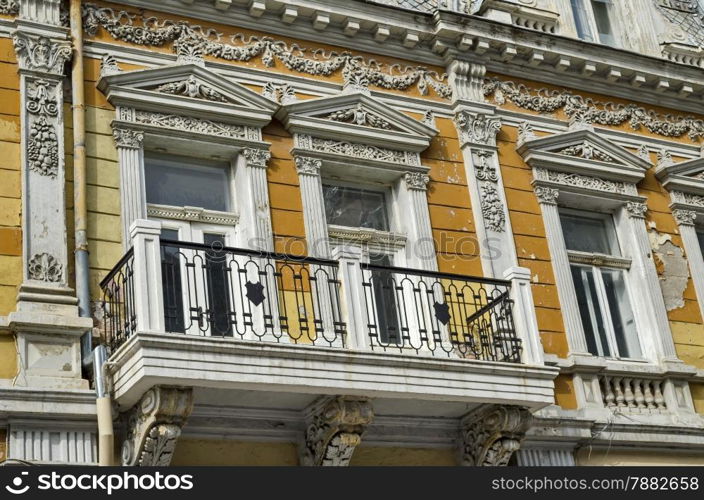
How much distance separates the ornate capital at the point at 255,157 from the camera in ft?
39.3

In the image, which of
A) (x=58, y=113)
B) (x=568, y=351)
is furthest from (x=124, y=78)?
(x=568, y=351)

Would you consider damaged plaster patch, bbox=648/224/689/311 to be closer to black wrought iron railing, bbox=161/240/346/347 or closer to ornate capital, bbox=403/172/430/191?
ornate capital, bbox=403/172/430/191

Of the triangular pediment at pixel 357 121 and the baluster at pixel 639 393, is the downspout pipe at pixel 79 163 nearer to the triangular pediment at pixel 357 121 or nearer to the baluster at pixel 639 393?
the triangular pediment at pixel 357 121

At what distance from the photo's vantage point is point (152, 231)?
9.99 meters

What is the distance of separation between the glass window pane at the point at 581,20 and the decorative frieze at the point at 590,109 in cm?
113

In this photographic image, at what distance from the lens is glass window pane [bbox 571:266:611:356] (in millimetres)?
13141

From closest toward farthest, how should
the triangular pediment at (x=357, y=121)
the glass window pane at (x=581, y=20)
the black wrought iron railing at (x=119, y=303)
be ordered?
the black wrought iron railing at (x=119, y=303) < the triangular pediment at (x=357, y=121) < the glass window pane at (x=581, y=20)

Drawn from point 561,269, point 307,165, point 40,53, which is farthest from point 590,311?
point 40,53

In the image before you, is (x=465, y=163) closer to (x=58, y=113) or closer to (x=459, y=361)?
(x=459, y=361)

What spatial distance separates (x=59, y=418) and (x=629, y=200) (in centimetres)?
732

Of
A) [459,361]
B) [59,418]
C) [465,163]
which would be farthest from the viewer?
[465,163]

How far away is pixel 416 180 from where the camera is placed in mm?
12812

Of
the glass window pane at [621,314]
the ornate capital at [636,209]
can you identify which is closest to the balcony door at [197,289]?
the glass window pane at [621,314]

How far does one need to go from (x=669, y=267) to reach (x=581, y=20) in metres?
3.57
